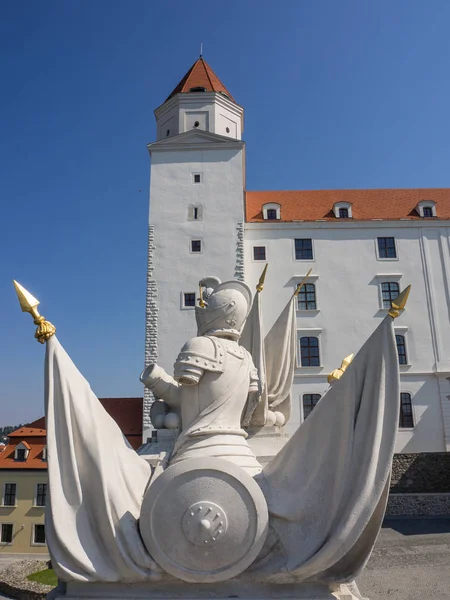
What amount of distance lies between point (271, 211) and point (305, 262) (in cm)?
361

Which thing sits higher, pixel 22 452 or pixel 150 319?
pixel 150 319

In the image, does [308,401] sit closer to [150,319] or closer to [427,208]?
[150,319]

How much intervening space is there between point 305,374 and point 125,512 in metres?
22.0

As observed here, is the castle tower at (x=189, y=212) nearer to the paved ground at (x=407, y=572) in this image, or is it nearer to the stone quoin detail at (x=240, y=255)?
the stone quoin detail at (x=240, y=255)

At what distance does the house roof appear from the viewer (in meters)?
27.3

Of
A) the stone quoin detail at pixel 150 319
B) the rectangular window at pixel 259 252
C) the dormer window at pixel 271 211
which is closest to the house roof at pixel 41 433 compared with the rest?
the stone quoin detail at pixel 150 319

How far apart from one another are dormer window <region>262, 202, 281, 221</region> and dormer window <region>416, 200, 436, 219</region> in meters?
7.62

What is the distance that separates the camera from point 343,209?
27688 mm

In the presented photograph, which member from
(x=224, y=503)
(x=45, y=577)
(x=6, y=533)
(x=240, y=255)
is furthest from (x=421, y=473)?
(x=6, y=533)

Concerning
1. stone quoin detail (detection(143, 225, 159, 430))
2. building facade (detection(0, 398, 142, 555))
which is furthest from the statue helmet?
building facade (detection(0, 398, 142, 555))

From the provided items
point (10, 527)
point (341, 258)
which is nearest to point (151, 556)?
point (341, 258)

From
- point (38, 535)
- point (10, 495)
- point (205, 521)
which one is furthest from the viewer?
point (10, 495)

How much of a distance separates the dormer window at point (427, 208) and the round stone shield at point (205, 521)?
89.1 feet

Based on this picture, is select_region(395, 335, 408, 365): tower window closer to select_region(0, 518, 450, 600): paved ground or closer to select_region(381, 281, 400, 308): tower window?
select_region(381, 281, 400, 308): tower window
